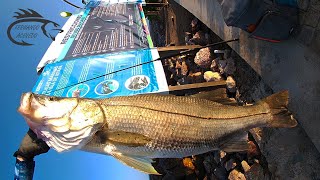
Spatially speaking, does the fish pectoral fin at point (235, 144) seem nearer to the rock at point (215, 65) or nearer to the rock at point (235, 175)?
the rock at point (235, 175)

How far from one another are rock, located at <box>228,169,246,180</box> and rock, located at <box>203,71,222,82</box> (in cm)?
169

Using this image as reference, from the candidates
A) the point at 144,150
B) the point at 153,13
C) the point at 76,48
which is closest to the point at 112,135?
the point at 144,150

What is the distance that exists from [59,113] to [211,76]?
371 centimetres

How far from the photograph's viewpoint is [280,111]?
11.9 ft

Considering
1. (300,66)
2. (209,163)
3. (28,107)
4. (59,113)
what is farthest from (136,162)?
(209,163)

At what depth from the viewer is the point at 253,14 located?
369 centimetres

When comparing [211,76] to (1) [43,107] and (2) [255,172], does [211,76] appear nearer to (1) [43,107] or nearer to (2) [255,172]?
(2) [255,172]

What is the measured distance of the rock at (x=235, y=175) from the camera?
5.59 m

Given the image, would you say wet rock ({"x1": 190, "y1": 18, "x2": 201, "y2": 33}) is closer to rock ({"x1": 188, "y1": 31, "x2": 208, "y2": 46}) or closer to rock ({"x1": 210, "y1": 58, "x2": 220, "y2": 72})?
rock ({"x1": 188, "y1": 31, "x2": 208, "y2": 46})

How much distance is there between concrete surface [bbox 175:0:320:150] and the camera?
148 inches

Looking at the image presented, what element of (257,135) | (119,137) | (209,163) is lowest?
(209,163)

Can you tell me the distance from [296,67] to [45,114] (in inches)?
116

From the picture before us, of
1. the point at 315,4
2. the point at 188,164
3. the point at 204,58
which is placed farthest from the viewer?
the point at 188,164

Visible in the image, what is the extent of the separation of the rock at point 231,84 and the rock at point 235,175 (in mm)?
1396
